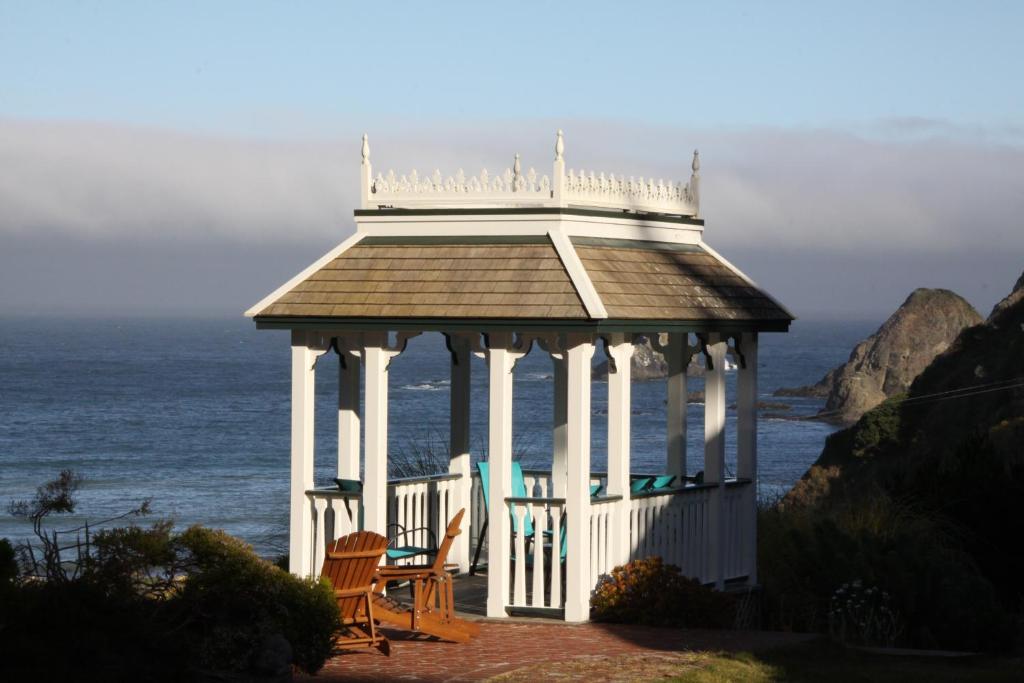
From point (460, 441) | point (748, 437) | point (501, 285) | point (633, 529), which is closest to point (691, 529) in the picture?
point (633, 529)

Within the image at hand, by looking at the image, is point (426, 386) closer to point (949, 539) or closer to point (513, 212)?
point (949, 539)

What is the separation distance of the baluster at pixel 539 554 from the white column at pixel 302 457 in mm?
1951

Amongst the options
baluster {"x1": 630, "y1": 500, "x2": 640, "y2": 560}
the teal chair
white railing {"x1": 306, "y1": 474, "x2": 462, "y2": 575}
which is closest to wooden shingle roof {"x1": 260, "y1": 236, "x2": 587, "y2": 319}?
the teal chair

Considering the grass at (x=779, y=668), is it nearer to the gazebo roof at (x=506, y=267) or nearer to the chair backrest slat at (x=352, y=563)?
the chair backrest slat at (x=352, y=563)

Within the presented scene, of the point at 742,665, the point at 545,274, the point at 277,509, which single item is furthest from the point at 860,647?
the point at 277,509

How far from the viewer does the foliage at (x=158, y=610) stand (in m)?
8.49

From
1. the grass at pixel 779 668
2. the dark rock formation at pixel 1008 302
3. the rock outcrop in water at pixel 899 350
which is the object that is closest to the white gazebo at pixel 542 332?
the grass at pixel 779 668

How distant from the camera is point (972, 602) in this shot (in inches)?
519

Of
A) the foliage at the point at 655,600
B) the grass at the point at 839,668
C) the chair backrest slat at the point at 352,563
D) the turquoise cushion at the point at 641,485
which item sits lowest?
the grass at the point at 839,668

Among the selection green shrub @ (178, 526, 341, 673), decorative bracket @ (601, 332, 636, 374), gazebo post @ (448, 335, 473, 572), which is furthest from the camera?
gazebo post @ (448, 335, 473, 572)

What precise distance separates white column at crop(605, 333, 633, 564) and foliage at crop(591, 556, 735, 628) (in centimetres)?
34

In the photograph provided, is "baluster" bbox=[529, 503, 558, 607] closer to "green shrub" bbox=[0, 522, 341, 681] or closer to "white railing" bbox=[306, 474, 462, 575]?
"white railing" bbox=[306, 474, 462, 575]

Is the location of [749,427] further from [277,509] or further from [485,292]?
[277,509]

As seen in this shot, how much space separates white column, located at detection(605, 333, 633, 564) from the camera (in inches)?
515
